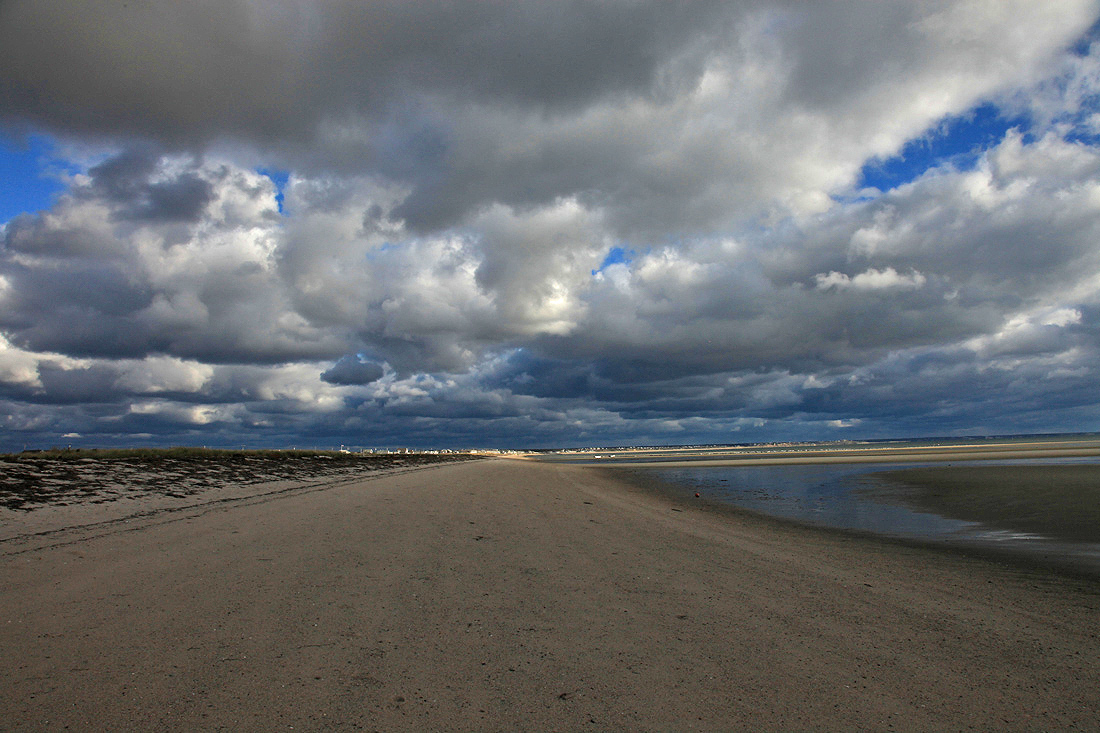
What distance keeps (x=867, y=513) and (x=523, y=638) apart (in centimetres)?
1761

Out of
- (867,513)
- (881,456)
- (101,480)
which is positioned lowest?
(881,456)

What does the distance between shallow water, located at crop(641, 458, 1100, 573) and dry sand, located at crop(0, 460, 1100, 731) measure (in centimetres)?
336

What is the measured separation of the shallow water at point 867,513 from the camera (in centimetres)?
1223

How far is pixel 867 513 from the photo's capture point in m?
19.0

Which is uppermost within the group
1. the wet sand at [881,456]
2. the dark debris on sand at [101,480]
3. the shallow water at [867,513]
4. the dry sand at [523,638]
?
the dark debris on sand at [101,480]

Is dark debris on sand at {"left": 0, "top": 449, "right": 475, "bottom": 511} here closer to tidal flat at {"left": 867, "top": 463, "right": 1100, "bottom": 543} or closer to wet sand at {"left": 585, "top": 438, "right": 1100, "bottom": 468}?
tidal flat at {"left": 867, "top": 463, "right": 1100, "bottom": 543}

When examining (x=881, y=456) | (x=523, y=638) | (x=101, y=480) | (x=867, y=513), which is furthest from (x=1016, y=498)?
(x=881, y=456)

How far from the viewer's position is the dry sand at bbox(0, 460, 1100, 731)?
175 inches

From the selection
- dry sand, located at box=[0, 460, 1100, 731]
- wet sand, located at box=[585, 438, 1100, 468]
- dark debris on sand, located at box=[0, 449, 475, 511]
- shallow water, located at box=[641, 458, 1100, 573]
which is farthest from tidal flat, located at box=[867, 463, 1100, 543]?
wet sand, located at box=[585, 438, 1100, 468]

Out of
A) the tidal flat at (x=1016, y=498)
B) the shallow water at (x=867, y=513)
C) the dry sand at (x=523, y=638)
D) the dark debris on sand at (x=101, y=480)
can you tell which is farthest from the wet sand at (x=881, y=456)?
the dry sand at (x=523, y=638)

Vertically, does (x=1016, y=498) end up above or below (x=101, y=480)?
below

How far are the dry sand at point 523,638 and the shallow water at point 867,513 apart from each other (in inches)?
132

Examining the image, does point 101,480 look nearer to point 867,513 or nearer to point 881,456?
point 867,513

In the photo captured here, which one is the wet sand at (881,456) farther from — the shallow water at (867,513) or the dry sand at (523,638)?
→ the dry sand at (523,638)
